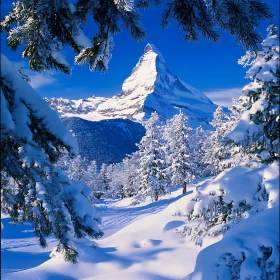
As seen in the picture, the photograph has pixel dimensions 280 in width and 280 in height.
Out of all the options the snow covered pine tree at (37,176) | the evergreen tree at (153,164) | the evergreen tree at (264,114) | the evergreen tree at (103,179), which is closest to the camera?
the snow covered pine tree at (37,176)

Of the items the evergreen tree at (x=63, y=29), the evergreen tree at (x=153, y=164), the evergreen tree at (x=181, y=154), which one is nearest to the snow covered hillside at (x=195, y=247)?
the evergreen tree at (x=63, y=29)

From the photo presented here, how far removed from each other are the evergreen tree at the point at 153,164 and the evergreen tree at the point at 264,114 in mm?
27705

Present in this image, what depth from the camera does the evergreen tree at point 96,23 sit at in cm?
243

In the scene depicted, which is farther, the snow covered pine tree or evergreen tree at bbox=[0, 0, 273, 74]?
evergreen tree at bbox=[0, 0, 273, 74]

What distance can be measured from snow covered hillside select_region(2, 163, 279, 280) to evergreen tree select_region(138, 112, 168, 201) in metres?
17.3

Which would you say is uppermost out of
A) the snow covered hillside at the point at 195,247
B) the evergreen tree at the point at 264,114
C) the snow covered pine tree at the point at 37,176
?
the evergreen tree at the point at 264,114

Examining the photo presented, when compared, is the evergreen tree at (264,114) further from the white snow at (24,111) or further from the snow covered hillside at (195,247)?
the white snow at (24,111)

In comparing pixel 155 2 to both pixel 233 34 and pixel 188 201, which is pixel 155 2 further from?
pixel 188 201

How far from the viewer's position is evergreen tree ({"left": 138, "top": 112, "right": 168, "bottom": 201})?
35.1m

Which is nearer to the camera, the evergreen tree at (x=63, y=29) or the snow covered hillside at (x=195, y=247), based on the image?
the evergreen tree at (x=63, y=29)

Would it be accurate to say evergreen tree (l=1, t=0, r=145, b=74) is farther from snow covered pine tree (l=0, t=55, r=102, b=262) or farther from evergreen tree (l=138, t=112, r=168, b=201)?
evergreen tree (l=138, t=112, r=168, b=201)

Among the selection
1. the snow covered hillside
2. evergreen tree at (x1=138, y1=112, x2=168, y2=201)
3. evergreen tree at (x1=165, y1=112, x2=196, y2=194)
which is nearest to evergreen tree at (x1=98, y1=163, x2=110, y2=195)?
evergreen tree at (x1=165, y1=112, x2=196, y2=194)

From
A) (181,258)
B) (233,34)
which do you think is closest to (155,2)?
(233,34)

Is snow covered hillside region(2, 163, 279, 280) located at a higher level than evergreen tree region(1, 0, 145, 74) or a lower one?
lower
